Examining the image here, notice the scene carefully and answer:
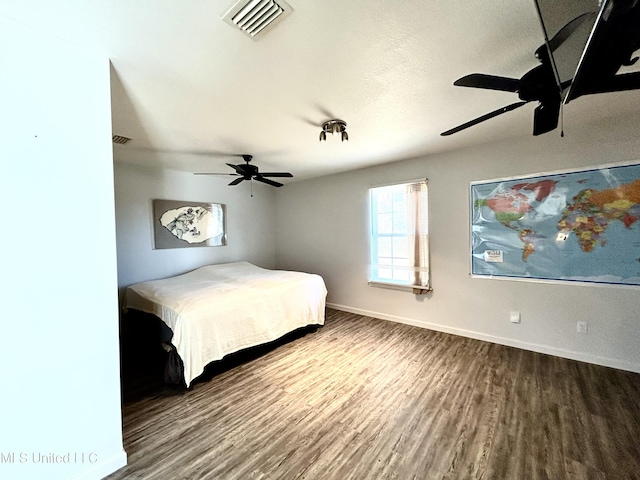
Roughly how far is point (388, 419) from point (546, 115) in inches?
93.1

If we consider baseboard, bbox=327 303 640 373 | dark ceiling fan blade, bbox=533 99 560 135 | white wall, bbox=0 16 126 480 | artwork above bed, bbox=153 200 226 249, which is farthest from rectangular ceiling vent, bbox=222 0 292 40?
baseboard, bbox=327 303 640 373

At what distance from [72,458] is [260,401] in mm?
1163

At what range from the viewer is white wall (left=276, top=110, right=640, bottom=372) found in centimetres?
252

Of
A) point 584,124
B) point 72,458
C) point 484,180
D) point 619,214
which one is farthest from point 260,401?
point 584,124

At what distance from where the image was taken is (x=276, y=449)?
1.66 meters

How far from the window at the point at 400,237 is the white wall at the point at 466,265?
0.40 ft

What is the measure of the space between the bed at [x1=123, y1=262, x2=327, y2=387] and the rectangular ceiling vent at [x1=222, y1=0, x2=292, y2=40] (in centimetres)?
218

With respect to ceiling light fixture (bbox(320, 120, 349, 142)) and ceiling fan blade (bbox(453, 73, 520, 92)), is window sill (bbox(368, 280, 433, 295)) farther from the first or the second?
ceiling fan blade (bbox(453, 73, 520, 92))

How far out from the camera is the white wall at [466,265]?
8.26 ft

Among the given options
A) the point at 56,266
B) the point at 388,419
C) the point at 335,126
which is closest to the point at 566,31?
the point at 335,126

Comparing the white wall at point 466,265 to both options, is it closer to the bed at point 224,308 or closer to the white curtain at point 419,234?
the white curtain at point 419,234

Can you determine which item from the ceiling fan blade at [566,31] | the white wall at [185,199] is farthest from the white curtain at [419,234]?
the white wall at [185,199]

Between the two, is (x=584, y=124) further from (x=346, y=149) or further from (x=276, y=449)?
(x=276, y=449)

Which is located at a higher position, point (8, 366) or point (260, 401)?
point (8, 366)
